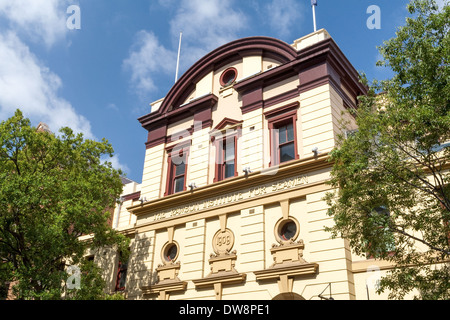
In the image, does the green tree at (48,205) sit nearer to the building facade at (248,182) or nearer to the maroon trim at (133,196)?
the building facade at (248,182)

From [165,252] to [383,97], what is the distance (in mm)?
13096

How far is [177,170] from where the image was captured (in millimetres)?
23641

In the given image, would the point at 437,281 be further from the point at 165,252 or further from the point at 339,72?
the point at 165,252

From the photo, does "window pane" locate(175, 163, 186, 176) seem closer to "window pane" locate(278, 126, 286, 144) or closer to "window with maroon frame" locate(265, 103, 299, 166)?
"window with maroon frame" locate(265, 103, 299, 166)

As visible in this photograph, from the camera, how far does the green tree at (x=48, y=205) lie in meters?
18.1

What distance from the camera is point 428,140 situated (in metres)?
11.7

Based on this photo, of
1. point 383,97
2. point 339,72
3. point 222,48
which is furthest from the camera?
point 222,48

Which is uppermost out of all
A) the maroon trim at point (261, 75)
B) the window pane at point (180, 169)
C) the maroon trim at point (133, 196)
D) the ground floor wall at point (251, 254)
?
the maroon trim at point (261, 75)

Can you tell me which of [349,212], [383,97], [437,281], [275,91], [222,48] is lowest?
[437,281]

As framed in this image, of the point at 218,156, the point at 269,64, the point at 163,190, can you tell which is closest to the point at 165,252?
the point at 163,190

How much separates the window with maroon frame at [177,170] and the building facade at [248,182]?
61 mm

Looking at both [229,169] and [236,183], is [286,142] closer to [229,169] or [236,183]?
[236,183]

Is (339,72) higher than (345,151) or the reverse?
higher

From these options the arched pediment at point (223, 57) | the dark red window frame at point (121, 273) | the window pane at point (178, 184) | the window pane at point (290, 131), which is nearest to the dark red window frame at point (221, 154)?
the window pane at point (178, 184)
